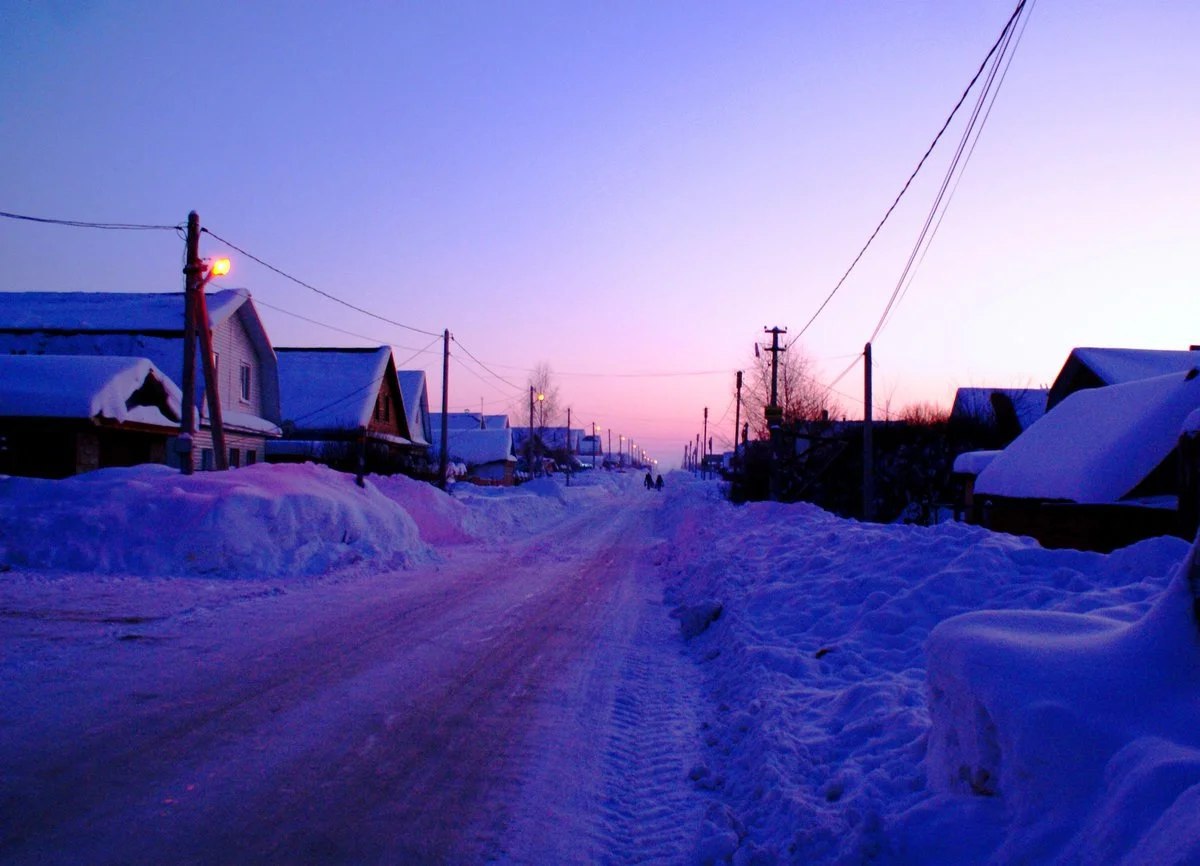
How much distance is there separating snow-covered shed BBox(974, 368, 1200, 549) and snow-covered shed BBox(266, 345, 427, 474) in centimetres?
2300

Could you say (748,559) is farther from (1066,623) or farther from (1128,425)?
(1066,623)

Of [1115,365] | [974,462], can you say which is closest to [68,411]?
[974,462]

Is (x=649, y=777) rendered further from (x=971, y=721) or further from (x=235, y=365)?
(x=235, y=365)

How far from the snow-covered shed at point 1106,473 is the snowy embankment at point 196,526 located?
12.6m

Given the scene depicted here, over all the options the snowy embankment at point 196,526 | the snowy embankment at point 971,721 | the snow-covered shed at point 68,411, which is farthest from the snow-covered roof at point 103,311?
the snowy embankment at point 971,721

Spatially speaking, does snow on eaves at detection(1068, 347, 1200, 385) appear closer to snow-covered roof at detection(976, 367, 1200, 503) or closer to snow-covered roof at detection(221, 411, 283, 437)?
snow-covered roof at detection(976, 367, 1200, 503)

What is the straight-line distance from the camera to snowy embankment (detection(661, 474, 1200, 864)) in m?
3.03

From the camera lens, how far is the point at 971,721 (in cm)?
384

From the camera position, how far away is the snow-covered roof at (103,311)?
27453mm

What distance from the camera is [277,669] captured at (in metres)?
7.74

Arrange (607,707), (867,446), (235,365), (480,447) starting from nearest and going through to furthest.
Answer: (607,707) → (867,446) → (235,365) → (480,447)

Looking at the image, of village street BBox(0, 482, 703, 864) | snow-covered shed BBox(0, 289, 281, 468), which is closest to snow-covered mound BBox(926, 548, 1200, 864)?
village street BBox(0, 482, 703, 864)

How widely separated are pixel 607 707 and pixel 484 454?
2353 inches

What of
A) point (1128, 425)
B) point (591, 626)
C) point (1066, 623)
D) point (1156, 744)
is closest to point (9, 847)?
point (1156, 744)
